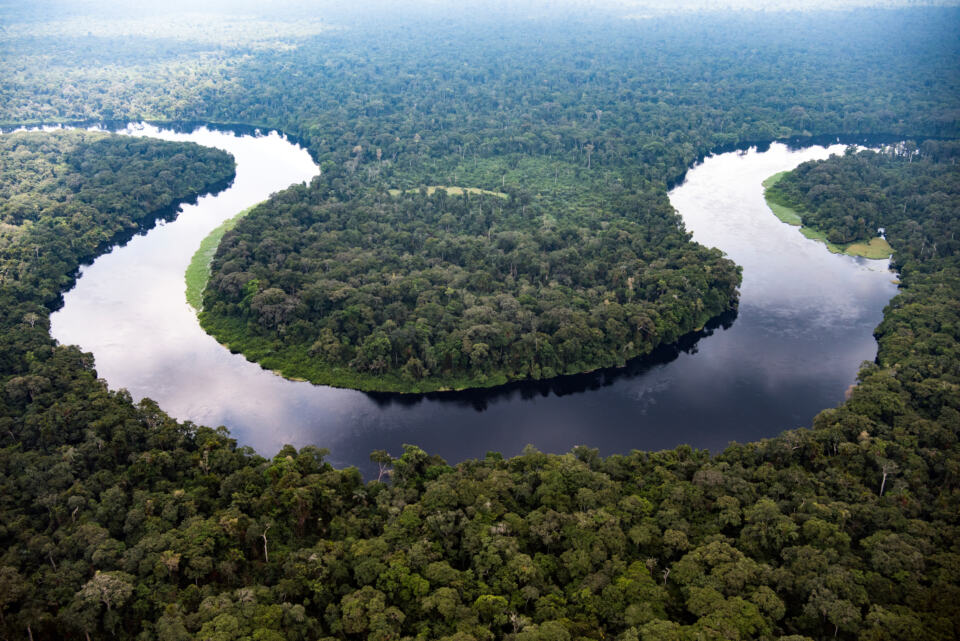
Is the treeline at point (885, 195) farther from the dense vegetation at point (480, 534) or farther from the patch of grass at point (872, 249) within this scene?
the dense vegetation at point (480, 534)

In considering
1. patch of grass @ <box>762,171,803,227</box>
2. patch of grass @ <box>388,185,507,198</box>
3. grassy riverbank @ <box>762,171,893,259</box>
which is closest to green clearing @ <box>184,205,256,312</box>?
patch of grass @ <box>388,185,507,198</box>

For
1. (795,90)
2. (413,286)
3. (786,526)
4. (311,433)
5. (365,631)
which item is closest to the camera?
(365,631)

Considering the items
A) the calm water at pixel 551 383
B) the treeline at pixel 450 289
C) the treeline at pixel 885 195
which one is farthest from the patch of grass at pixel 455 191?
the treeline at pixel 885 195

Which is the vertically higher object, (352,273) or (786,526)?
(352,273)

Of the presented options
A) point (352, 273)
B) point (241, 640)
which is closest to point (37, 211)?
point (352, 273)

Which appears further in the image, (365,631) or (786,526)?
(786,526)

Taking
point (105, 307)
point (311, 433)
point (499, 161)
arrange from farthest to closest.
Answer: point (499, 161)
point (105, 307)
point (311, 433)

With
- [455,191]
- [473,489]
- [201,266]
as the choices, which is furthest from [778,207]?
[201,266]

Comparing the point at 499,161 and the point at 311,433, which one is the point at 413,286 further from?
the point at 499,161
